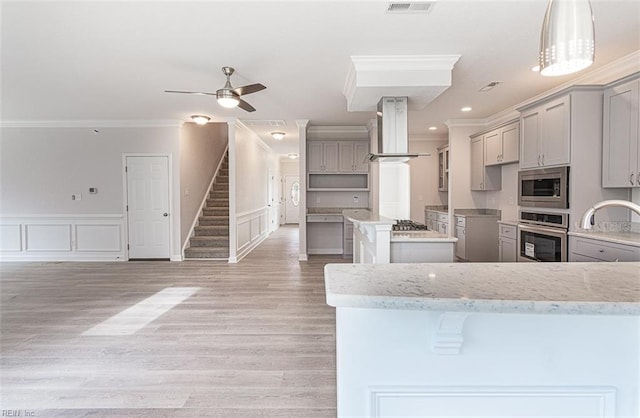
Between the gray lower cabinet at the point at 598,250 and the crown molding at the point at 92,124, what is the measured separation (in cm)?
624

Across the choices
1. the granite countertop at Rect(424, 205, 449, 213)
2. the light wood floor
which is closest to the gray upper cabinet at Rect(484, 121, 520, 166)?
the granite countertop at Rect(424, 205, 449, 213)

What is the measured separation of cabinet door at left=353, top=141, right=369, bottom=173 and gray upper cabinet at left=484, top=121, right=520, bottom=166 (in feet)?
7.45

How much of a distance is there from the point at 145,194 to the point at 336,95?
163 inches

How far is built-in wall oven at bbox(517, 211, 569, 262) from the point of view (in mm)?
3444

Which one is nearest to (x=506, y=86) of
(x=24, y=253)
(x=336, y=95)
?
(x=336, y=95)

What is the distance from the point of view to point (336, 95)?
450 centimetres


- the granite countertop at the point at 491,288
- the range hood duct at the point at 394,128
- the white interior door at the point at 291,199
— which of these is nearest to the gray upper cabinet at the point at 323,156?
the range hood duct at the point at 394,128

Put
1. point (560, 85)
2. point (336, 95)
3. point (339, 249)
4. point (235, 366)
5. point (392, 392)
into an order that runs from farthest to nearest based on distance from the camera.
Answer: point (339, 249) < point (336, 95) < point (560, 85) < point (235, 366) < point (392, 392)

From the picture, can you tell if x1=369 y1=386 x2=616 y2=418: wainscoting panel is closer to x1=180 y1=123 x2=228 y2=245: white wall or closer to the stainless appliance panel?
the stainless appliance panel

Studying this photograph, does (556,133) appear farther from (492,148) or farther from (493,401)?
(493,401)

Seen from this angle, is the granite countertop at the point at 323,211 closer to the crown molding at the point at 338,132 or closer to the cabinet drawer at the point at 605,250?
the crown molding at the point at 338,132

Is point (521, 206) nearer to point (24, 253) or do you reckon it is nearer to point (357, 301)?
point (357, 301)

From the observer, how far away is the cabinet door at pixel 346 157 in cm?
677

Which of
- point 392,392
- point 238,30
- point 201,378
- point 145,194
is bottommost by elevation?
point 201,378
